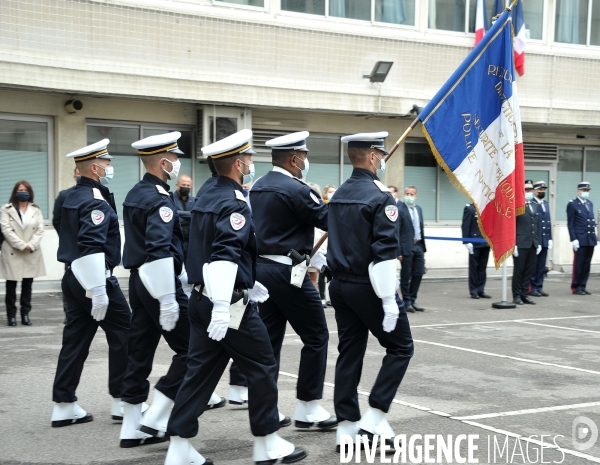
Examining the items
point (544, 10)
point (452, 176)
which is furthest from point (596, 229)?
point (452, 176)

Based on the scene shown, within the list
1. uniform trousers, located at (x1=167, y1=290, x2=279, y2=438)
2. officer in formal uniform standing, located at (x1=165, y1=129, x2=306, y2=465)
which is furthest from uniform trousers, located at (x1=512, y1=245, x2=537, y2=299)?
uniform trousers, located at (x1=167, y1=290, x2=279, y2=438)

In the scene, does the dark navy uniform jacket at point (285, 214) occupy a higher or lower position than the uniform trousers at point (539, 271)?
higher

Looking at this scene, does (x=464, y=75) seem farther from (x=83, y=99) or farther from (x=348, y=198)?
(x=83, y=99)

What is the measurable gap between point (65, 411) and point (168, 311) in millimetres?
1397

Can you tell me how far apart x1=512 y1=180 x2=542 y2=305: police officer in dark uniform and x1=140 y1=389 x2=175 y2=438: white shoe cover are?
10.2 metres

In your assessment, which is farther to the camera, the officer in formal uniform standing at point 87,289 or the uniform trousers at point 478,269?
the uniform trousers at point 478,269

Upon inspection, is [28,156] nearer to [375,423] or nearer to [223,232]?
[375,423]

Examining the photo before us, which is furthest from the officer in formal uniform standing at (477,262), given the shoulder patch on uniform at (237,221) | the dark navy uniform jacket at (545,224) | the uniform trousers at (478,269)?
the shoulder patch on uniform at (237,221)

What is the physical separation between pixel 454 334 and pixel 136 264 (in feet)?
20.8

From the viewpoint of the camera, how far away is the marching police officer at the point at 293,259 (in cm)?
642

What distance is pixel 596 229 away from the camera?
58.6 feet

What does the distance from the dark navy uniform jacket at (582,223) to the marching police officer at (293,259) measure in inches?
475

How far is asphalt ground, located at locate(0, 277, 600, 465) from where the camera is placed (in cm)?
598

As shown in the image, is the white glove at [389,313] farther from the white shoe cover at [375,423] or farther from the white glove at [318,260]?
the white glove at [318,260]
